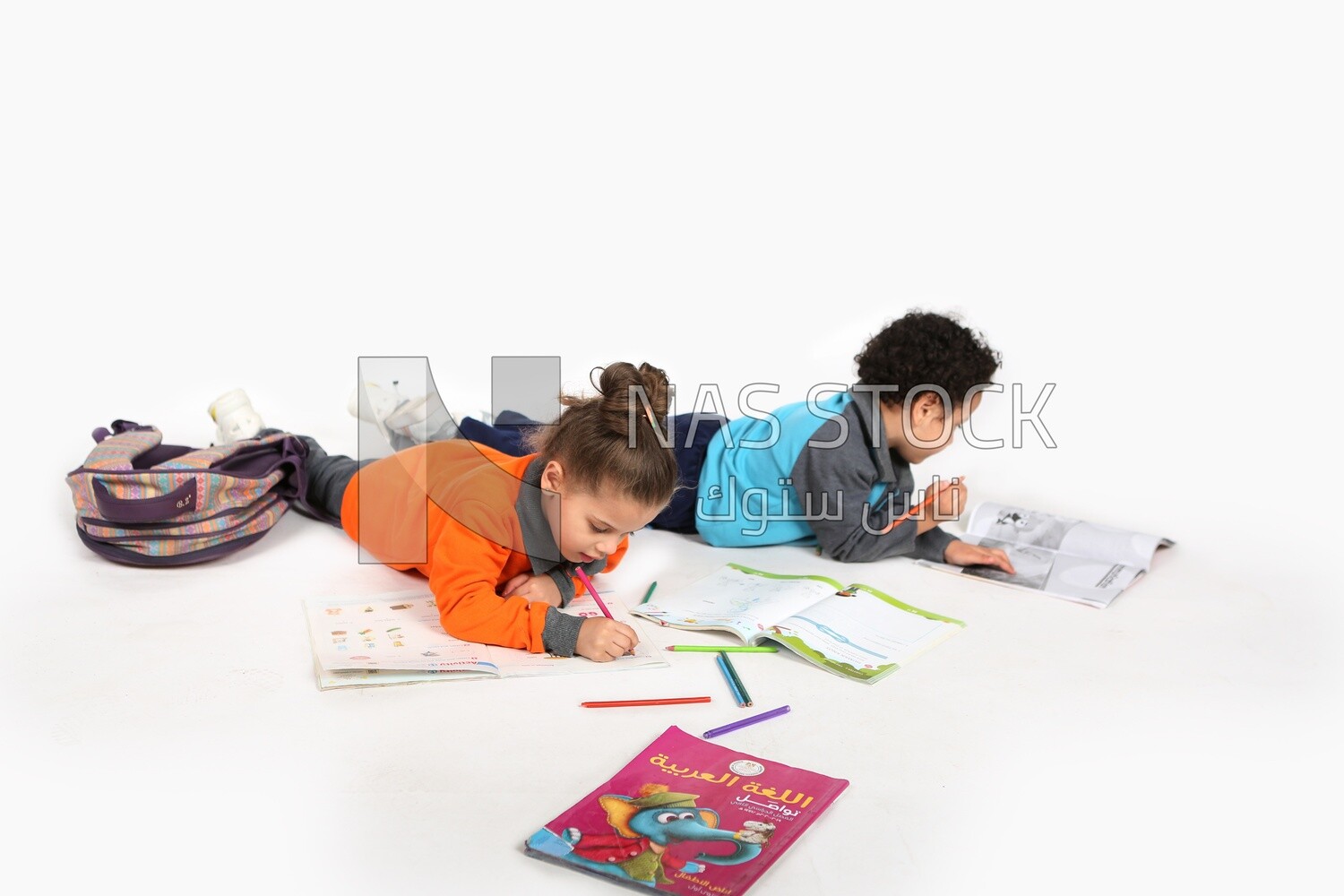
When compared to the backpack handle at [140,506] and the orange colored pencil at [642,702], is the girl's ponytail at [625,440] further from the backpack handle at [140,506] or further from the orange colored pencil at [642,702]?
the backpack handle at [140,506]

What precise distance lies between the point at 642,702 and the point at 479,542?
0.52 meters

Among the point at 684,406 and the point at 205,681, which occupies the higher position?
the point at 684,406

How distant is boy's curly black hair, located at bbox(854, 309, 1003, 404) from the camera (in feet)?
9.74

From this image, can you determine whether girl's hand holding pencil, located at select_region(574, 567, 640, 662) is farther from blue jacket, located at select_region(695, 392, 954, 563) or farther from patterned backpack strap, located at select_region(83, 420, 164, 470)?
patterned backpack strap, located at select_region(83, 420, 164, 470)

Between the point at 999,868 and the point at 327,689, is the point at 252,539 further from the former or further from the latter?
the point at 999,868

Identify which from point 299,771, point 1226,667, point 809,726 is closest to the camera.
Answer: point 299,771

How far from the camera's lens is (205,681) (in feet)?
7.06

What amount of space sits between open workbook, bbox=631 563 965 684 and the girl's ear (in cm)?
39

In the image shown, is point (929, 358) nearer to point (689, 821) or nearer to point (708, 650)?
point (708, 650)

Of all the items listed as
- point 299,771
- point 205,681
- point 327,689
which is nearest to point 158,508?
point 205,681

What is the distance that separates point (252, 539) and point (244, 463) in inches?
9.6

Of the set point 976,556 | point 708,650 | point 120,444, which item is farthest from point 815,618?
point 120,444

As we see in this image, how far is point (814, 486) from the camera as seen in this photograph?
118 inches

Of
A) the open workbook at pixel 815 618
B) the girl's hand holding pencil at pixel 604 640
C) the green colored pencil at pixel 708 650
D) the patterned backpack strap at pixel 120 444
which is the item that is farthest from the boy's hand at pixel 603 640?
the patterned backpack strap at pixel 120 444
